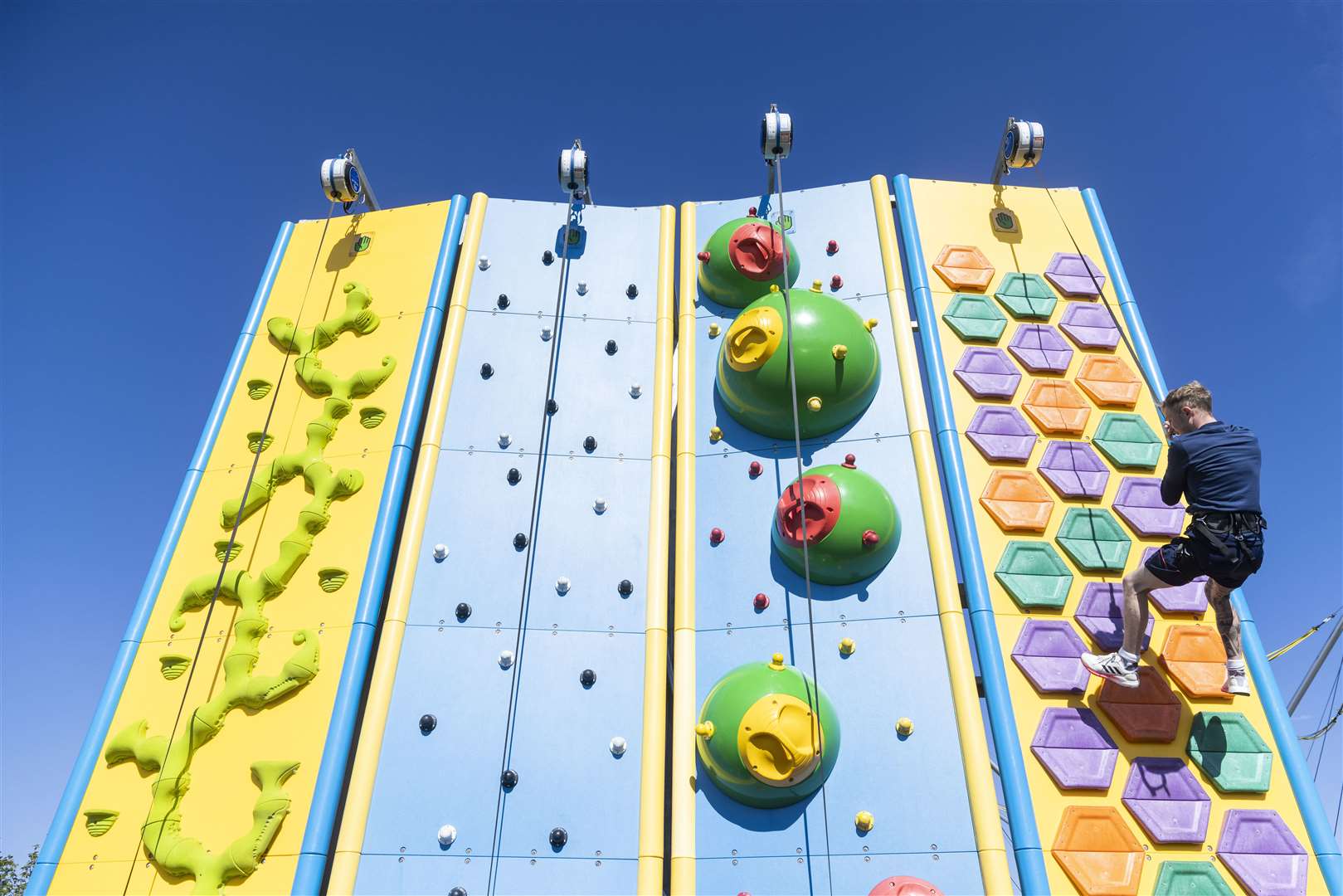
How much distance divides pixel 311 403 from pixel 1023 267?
6.67 m

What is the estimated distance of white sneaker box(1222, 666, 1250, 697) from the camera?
5602 millimetres

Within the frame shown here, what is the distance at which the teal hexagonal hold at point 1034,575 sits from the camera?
6180 mm

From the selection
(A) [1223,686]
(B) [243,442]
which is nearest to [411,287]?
(B) [243,442]

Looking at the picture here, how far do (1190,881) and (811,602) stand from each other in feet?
9.28

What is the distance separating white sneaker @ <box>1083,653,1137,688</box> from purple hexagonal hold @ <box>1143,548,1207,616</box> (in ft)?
2.57

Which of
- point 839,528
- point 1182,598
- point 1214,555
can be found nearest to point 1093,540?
point 1182,598

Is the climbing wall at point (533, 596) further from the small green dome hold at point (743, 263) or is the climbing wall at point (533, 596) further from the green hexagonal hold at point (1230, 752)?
the green hexagonal hold at point (1230, 752)

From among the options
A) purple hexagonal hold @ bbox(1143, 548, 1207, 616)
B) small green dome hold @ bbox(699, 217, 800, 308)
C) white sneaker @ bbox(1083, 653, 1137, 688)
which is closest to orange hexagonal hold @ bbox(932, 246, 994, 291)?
small green dome hold @ bbox(699, 217, 800, 308)

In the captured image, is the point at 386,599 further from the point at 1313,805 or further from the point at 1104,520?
the point at 1313,805

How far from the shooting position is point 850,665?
19.9 ft

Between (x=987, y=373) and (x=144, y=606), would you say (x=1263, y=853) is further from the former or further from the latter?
(x=144, y=606)

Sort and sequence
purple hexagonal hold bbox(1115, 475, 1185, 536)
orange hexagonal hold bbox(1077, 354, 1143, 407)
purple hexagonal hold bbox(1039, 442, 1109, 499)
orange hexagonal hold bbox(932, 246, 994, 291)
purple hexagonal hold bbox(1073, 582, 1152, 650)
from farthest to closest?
orange hexagonal hold bbox(932, 246, 994, 291) < orange hexagonal hold bbox(1077, 354, 1143, 407) < purple hexagonal hold bbox(1039, 442, 1109, 499) < purple hexagonal hold bbox(1115, 475, 1185, 536) < purple hexagonal hold bbox(1073, 582, 1152, 650)

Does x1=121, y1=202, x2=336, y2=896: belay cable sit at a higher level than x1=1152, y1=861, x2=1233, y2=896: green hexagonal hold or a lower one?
higher

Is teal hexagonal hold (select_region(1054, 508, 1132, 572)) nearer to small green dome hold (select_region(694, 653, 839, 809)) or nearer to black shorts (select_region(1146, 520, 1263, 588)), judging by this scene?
black shorts (select_region(1146, 520, 1263, 588))
